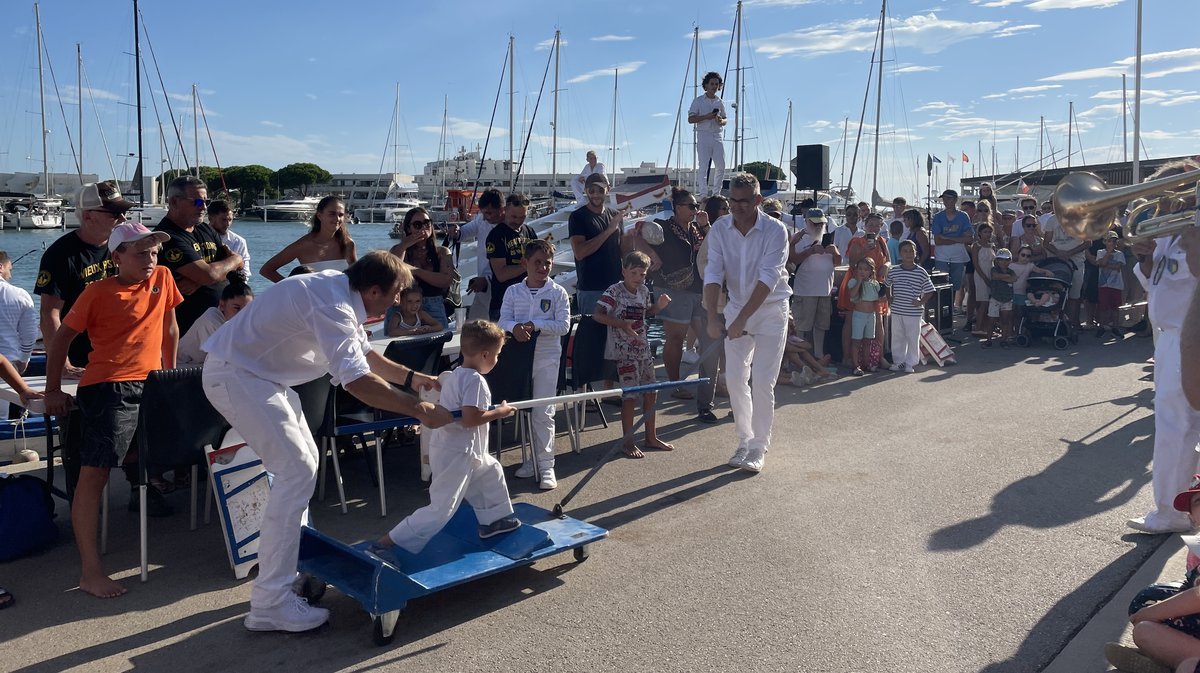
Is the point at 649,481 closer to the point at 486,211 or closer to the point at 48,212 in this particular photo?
the point at 486,211

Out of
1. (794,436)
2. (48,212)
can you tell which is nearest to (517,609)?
(794,436)

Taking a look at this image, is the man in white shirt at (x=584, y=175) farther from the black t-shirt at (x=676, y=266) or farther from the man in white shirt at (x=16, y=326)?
the man in white shirt at (x=16, y=326)

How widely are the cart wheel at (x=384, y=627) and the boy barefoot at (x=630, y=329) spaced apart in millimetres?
3264

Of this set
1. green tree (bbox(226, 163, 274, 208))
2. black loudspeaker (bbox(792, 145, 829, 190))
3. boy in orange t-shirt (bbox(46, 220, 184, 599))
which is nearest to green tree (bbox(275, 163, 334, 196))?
green tree (bbox(226, 163, 274, 208))

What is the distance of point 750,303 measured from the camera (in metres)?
6.42

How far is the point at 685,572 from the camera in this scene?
4625mm

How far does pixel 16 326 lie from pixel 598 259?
15.3ft

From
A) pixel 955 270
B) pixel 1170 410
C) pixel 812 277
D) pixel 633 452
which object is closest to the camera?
pixel 1170 410

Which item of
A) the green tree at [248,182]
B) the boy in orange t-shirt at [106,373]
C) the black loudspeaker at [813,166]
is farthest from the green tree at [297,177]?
the boy in orange t-shirt at [106,373]

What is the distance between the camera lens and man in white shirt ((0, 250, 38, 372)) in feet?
22.8

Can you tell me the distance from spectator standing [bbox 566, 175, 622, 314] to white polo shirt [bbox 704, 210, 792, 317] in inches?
47.6

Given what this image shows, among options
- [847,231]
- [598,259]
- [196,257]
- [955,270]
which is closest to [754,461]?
[598,259]

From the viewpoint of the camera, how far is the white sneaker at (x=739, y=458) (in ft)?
21.5

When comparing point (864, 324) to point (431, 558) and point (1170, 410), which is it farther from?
point (431, 558)
